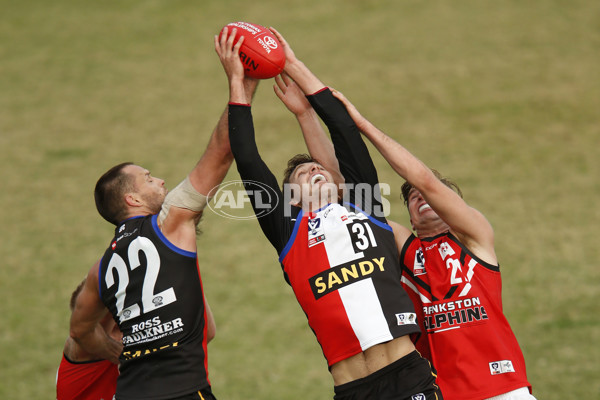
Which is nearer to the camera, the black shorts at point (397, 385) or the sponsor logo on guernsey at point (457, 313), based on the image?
the black shorts at point (397, 385)

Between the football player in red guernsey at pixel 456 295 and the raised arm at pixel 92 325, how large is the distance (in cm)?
216

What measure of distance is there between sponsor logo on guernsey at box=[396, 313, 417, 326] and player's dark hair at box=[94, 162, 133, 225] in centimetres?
204

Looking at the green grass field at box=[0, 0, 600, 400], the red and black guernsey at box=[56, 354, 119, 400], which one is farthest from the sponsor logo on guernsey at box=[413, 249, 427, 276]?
the green grass field at box=[0, 0, 600, 400]

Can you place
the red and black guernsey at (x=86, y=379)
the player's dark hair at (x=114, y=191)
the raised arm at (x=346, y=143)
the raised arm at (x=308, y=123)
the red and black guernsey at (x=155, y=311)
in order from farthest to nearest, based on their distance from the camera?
1. the red and black guernsey at (x=86, y=379)
2. the raised arm at (x=308, y=123)
3. the player's dark hair at (x=114, y=191)
4. the raised arm at (x=346, y=143)
5. the red and black guernsey at (x=155, y=311)

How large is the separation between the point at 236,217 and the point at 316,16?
10444 millimetres

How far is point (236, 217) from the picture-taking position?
14.2 m

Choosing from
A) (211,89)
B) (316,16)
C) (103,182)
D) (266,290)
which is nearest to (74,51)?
(211,89)

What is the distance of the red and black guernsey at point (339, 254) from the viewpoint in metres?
4.25

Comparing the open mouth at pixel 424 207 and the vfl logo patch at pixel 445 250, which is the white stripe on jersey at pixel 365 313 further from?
the open mouth at pixel 424 207

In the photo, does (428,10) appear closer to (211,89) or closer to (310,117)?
(211,89)

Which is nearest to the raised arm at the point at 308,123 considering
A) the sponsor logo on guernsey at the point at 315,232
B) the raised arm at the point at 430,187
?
the raised arm at the point at 430,187

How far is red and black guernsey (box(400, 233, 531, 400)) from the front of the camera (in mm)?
4469

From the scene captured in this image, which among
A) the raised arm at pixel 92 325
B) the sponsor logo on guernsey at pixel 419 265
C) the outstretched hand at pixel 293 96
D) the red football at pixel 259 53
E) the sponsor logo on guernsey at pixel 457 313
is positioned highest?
the red football at pixel 259 53

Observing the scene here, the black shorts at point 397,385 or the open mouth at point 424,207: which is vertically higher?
the open mouth at point 424,207
